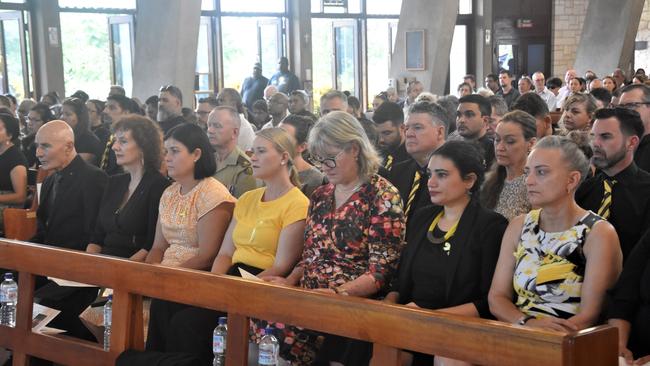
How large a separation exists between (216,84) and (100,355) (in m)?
15.6

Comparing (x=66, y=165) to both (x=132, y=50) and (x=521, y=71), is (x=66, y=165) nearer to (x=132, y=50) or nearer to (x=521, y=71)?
(x=132, y=50)

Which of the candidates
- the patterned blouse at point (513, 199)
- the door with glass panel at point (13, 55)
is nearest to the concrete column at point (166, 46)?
the door with glass panel at point (13, 55)

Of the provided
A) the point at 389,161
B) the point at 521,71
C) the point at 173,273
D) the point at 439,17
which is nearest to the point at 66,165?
the point at 389,161

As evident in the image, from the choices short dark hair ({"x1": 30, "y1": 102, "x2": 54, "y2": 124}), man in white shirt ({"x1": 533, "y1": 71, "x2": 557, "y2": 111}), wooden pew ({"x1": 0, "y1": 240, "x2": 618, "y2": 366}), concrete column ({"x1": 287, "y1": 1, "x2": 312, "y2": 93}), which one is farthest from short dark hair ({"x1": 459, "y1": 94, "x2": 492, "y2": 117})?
concrete column ({"x1": 287, "y1": 1, "x2": 312, "y2": 93})

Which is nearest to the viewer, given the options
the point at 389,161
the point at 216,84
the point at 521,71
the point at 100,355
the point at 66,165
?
the point at 100,355

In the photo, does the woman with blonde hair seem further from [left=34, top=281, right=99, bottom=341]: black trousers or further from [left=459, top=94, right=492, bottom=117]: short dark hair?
[left=459, top=94, right=492, bottom=117]: short dark hair

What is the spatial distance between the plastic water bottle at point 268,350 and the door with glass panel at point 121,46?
46.8ft

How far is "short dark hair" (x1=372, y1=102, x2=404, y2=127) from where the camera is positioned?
601 centimetres

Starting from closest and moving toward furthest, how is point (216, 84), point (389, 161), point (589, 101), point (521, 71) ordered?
1. point (389, 161)
2. point (589, 101)
3. point (216, 84)
4. point (521, 71)

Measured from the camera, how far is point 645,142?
5.05 meters

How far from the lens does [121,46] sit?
17.2 metres

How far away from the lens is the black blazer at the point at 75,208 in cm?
527

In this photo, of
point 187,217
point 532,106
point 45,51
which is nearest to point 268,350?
point 187,217

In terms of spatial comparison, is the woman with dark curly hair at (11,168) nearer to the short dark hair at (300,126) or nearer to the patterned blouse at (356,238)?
the short dark hair at (300,126)
